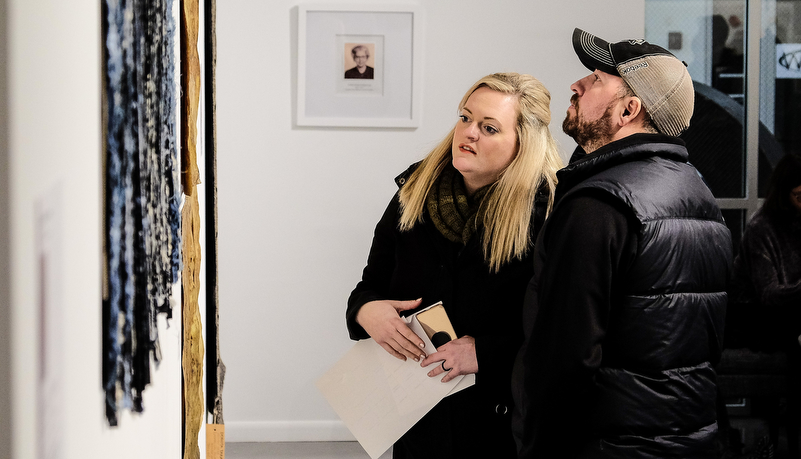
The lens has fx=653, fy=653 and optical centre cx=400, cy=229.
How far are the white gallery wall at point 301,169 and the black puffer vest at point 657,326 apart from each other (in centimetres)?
200

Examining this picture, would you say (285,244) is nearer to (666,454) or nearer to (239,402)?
(239,402)

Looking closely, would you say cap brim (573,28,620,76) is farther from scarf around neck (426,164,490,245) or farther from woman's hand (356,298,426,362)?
woman's hand (356,298,426,362)

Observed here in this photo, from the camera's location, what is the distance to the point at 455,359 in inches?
53.7

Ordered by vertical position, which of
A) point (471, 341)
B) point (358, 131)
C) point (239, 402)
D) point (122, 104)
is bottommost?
point (239, 402)

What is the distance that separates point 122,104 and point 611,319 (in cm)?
87

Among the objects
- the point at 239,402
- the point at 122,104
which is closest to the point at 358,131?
the point at 239,402

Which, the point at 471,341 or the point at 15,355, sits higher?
the point at 15,355

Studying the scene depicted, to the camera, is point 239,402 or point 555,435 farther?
point 239,402

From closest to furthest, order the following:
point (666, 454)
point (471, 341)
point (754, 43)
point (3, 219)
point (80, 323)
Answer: point (3, 219), point (80, 323), point (666, 454), point (471, 341), point (754, 43)

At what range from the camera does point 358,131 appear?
3168 millimetres

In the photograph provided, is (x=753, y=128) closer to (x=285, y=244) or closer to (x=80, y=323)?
(x=285, y=244)

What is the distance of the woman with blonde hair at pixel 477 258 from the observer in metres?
1.38

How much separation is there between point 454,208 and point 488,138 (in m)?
0.17

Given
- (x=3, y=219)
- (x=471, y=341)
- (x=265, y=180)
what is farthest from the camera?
(x=265, y=180)
